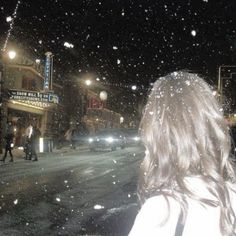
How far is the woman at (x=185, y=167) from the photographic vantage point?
5.46 feet

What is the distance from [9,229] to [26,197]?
11.0 feet

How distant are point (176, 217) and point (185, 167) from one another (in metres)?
0.21

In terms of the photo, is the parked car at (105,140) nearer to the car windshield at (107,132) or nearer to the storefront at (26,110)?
the car windshield at (107,132)

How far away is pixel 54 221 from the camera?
816 centimetres

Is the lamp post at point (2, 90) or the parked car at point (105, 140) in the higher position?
the lamp post at point (2, 90)

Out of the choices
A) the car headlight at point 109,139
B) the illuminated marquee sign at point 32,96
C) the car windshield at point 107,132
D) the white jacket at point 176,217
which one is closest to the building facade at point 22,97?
the illuminated marquee sign at point 32,96

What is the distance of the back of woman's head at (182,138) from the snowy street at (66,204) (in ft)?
18.8

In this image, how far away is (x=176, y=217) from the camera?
5.44ft

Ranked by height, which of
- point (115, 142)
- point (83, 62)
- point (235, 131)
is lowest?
point (115, 142)

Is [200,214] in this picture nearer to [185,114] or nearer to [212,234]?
[212,234]

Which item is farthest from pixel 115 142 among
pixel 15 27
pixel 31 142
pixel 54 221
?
pixel 54 221

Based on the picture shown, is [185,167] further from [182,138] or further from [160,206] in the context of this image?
[160,206]

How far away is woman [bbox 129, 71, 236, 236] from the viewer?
5.46 feet

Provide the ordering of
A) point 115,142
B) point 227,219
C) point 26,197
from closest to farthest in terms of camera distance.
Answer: point 227,219 < point 26,197 < point 115,142
